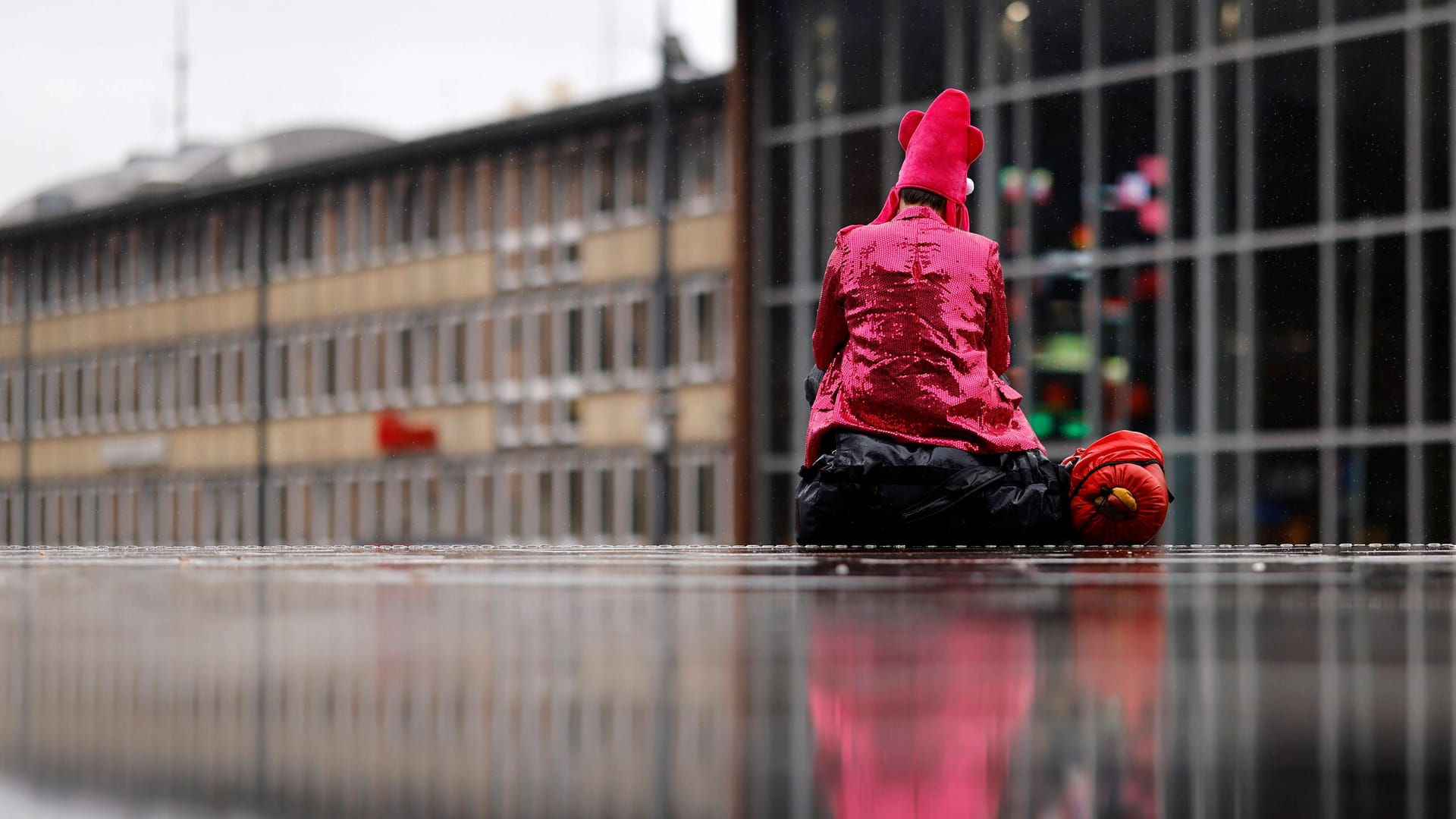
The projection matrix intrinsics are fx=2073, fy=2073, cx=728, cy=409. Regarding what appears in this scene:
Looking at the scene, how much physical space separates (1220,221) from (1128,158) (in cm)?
165

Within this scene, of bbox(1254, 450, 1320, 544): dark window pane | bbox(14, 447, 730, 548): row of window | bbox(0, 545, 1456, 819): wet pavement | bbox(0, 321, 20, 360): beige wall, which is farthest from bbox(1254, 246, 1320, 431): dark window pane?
bbox(0, 321, 20, 360): beige wall

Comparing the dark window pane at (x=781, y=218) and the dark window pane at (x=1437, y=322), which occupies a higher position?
the dark window pane at (x=781, y=218)

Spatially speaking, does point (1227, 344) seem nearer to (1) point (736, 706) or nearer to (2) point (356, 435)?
(2) point (356, 435)

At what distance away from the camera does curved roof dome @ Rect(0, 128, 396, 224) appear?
161 feet

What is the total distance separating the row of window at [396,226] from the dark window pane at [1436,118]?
1578 centimetres

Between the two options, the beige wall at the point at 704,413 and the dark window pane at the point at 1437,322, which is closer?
the dark window pane at the point at 1437,322

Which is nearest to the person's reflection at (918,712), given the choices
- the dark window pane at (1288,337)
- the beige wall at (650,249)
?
the dark window pane at (1288,337)

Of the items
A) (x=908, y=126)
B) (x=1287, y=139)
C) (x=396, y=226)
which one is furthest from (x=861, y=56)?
(x=908, y=126)

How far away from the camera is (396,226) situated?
4481cm

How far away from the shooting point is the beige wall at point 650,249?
1496 inches

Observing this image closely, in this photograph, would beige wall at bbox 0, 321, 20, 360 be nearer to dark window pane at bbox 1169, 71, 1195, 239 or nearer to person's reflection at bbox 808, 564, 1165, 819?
dark window pane at bbox 1169, 71, 1195, 239

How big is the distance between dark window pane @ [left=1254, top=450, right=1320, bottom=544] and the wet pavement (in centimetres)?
2228

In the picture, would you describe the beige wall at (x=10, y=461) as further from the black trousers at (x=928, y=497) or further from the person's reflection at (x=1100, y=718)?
the person's reflection at (x=1100, y=718)

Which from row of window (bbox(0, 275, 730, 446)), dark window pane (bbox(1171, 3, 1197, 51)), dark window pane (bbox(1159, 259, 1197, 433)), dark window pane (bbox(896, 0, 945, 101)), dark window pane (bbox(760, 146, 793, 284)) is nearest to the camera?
dark window pane (bbox(1159, 259, 1197, 433))
